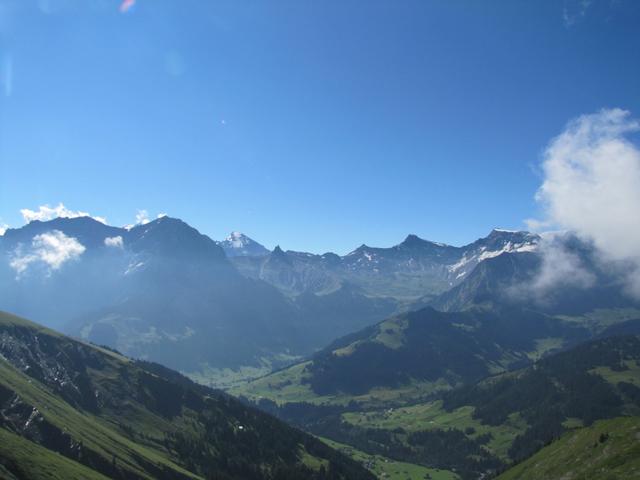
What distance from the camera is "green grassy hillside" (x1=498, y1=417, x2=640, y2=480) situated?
403 ft

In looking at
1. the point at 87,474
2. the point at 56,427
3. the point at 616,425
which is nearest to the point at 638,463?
the point at 616,425

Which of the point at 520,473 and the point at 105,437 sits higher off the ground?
the point at 520,473

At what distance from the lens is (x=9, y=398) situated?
165750 mm

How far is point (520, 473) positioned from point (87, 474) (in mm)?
140546

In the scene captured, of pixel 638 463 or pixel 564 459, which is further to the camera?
pixel 564 459

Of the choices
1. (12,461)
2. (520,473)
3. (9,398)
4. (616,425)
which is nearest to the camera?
(12,461)

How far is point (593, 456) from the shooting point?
140625 millimetres


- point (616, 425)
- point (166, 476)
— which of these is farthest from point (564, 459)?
point (166, 476)

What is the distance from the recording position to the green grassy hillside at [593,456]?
122688 mm

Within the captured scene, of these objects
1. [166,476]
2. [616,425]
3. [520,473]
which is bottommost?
[166,476]

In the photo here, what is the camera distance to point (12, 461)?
112m

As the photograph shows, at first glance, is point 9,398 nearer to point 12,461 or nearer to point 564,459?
point 12,461

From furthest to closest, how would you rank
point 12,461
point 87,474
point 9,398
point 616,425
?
point 9,398
point 616,425
point 87,474
point 12,461

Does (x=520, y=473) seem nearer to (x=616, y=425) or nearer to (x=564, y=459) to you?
(x=564, y=459)
